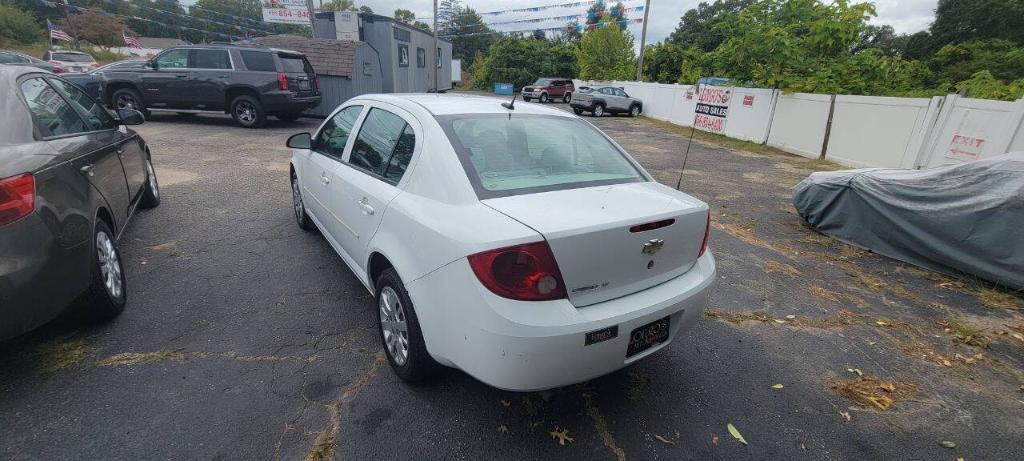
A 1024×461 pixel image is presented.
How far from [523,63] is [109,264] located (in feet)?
147

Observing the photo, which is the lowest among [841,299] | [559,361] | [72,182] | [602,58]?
[841,299]

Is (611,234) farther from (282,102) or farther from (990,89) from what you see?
(990,89)

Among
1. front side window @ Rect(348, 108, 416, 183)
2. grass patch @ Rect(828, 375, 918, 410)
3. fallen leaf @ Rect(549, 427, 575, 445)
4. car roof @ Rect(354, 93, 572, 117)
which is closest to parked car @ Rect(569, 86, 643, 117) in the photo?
car roof @ Rect(354, 93, 572, 117)

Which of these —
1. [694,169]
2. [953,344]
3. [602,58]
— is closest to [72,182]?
[953,344]

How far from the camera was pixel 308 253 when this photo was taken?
4.23 m

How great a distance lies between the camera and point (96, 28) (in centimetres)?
4375

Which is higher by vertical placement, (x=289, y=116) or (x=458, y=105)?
(x=458, y=105)

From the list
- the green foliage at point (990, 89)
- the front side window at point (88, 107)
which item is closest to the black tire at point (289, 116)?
the front side window at point (88, 107)

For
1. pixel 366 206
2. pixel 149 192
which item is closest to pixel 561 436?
pixel 366 206

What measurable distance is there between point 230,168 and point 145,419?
6257 millimetres

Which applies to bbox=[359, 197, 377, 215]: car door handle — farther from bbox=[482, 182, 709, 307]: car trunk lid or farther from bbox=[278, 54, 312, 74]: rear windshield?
bbox=[278, 54, 312, 74]: rear windshield

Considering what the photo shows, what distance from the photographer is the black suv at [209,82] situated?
35.7 ft

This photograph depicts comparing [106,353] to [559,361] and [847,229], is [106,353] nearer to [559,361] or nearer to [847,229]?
[559,361]

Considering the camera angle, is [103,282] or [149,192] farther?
[149,192]
